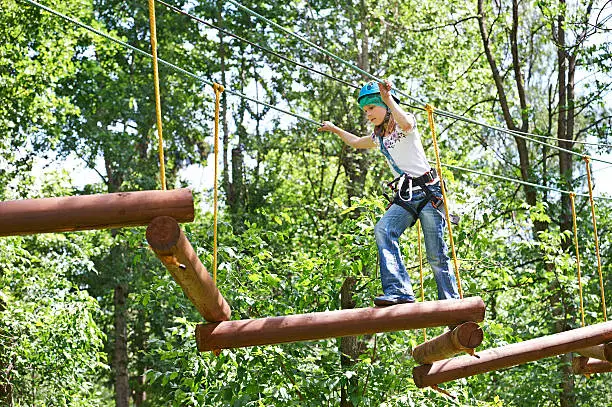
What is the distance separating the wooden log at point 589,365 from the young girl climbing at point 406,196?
2161mm

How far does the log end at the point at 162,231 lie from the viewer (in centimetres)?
281

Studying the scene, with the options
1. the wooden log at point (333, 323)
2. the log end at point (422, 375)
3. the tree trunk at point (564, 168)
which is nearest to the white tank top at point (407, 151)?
the wooden log at point (333, 323)

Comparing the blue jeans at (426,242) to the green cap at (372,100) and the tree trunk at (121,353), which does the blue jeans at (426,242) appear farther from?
the tree trunk at (121,353)

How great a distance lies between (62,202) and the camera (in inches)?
107

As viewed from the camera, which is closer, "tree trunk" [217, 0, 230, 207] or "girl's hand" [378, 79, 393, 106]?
"girl's hand" [378, 79, 393, 106]

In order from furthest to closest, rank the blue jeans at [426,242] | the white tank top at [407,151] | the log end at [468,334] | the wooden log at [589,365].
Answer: the wooden log at [589,365], the white tank top at [407,151], the blue jeans at [426,242], the log end at [468,334]

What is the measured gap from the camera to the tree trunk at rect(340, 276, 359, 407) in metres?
7.75

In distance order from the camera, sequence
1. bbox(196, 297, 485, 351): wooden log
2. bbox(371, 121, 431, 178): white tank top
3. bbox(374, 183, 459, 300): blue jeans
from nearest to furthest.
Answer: bbox(196, 297, 485, 351): wooden log → bbox(374, 183, 459, 300): blue jeans → bbox(371, 121, 431, 178): white tank top

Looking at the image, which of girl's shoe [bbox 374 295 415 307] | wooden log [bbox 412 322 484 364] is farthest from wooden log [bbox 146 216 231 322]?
wooden log [bbox 412 322 484 364]

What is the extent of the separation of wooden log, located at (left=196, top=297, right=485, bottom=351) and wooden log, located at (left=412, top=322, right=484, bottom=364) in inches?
1.8

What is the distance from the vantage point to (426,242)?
4.23 metres

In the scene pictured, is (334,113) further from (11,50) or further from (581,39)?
(11,50)

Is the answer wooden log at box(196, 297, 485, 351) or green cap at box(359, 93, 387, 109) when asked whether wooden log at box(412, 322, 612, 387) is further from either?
green cap at box(359, 93, 387, 109)

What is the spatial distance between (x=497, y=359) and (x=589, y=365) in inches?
68.5
